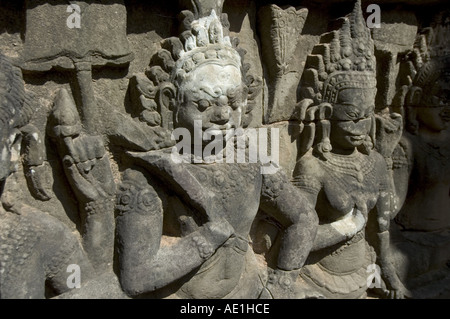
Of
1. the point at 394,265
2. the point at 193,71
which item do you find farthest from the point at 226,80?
the point at 394,265

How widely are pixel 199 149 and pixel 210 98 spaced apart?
29 centimetres

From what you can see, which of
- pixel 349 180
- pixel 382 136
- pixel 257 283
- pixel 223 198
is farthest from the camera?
pixel 382 136

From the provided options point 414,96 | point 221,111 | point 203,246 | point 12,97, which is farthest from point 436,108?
point 12,97

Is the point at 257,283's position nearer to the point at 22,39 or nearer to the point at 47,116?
the point at 47,116

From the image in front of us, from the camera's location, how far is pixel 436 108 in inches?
136

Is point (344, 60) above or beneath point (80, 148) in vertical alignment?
above

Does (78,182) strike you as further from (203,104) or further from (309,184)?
(309,184)

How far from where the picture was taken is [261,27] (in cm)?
290

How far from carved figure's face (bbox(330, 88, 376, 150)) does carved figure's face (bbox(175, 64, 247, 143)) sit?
2.56 feet

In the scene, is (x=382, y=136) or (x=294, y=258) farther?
(x=382, y=136)

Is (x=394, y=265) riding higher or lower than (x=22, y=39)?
lower

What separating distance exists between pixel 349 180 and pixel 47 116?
1.79 metres

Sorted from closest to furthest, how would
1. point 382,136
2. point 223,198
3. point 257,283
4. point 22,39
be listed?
point 22,39
point 223,198
point 257,283
point 382,136

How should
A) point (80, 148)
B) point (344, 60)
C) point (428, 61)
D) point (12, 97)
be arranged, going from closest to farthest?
point (12, 97) < point (80, 148) < point (344, 60) < point (428, 61)
